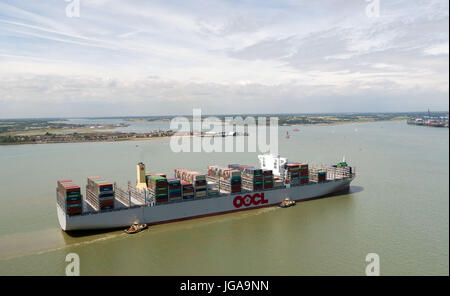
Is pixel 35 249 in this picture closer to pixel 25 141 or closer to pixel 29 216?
pixel 29 216

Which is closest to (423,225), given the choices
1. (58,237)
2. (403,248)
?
(403,248)

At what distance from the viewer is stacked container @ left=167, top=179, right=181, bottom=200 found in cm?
2995

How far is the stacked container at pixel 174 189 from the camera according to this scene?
2995cm

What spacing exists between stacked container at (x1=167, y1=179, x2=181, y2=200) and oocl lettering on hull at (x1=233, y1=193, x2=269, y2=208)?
6.59m

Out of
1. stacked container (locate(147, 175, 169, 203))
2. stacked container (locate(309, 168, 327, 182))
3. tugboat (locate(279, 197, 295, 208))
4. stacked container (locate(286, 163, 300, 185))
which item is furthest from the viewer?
stacked container (locate(309, 168, 327, 182))

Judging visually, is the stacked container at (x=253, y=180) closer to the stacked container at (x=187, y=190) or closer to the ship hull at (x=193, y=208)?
the ship hull at (x=193, y=208)

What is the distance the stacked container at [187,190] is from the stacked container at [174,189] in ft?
1.35

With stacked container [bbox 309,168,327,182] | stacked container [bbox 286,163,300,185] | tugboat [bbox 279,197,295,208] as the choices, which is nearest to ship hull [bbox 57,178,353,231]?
tugboat [bbox 279,197,295,208]

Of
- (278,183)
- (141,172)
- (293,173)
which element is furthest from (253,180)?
(141,172)

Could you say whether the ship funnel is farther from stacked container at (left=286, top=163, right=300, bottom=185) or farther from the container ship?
stacked container at (left=286, top=163, right=300, bottom=185)

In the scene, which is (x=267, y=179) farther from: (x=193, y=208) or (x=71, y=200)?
(x=71, y=200)

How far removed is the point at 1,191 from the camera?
128ft

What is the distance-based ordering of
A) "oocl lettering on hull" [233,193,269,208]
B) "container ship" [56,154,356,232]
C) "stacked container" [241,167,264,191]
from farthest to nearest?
1. "stacked container" [241,167,264,191]
2. "oocl lettering on hull" [233,193,269,208]
3. "container ship" [56,154,356,232]

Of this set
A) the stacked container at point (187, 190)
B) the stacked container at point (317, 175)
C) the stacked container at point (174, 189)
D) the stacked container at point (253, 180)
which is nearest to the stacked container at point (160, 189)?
the stacked container at point (174, 189)
